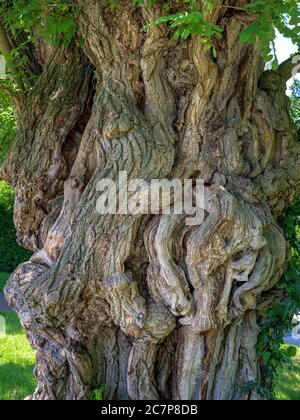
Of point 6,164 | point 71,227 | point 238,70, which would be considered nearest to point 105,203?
point 71,227

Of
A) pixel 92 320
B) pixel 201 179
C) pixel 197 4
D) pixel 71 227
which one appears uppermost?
pixel 197 4

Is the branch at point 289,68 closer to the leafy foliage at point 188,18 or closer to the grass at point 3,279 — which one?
the leafy foliage at point 188,18

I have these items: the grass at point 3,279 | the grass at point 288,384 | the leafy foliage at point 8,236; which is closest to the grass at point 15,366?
the grass at point 288,384

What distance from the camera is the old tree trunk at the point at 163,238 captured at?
4.07 meters

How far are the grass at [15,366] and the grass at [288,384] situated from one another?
278cm

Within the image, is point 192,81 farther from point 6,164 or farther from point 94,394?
point 94,394

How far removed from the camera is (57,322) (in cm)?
408

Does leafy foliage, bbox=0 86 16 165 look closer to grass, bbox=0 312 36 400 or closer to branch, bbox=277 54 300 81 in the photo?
grass, bbox=0 312 36 400

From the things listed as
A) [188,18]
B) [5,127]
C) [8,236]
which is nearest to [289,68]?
[188,18]

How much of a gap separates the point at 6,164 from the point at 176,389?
2375mm

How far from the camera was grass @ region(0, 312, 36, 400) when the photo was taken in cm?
583

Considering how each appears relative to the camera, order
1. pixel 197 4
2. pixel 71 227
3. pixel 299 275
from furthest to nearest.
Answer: pixel 299 275 < pixel 71 227 < pixel 197 4

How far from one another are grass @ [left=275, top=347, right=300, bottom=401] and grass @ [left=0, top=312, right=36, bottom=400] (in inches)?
110

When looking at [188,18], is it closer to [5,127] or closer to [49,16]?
[49,16]
